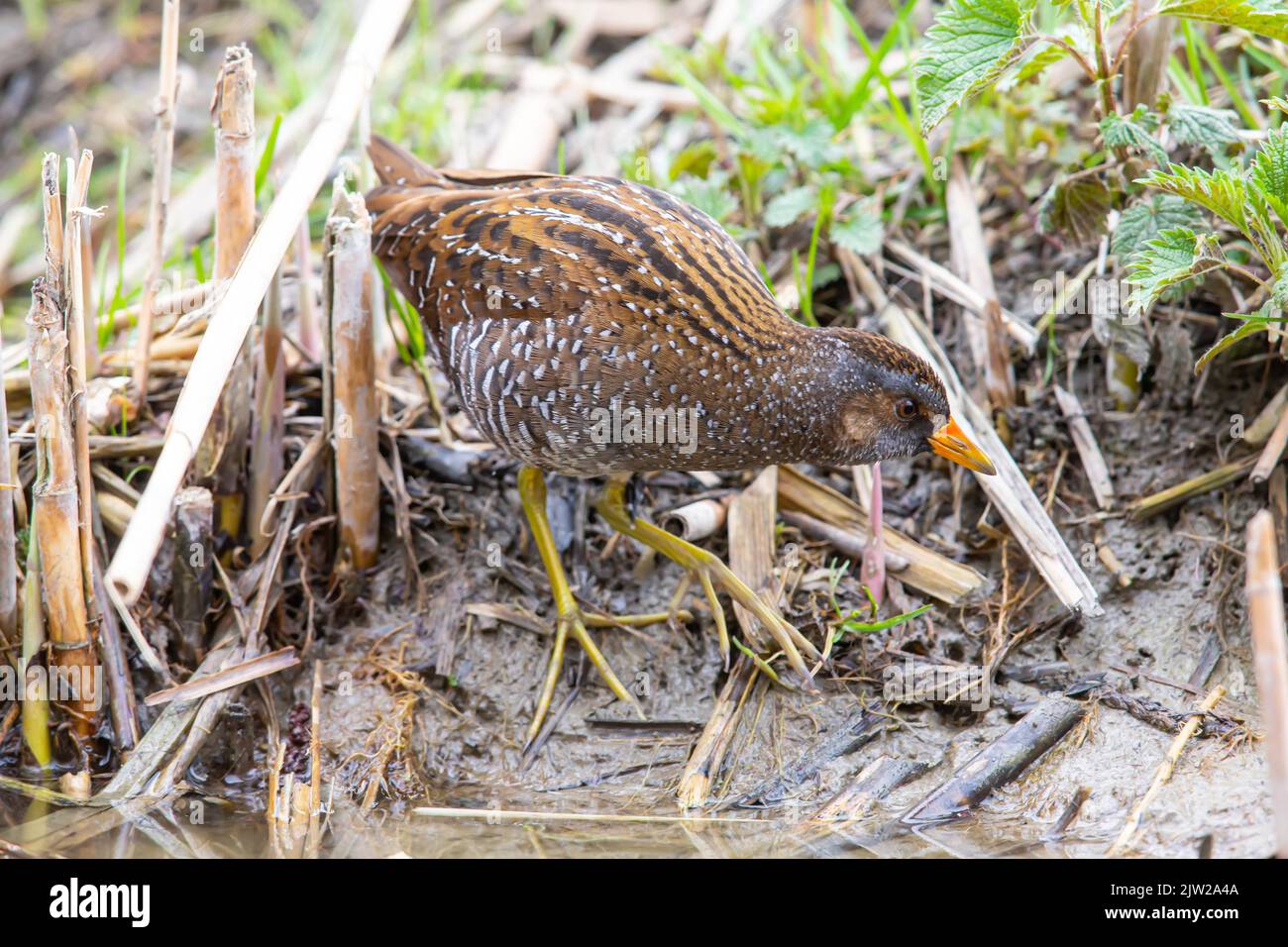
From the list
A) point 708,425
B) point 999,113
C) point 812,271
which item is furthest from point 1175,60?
point 708,425

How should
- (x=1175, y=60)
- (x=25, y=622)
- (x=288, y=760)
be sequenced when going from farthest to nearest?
1. (x=1175, y=60)
2. (x=288, y=760)
3. (x=25, y=622)

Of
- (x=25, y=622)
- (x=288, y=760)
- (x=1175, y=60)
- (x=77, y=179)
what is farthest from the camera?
(x=1175, y=60)

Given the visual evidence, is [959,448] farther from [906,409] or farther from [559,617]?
[559,617]

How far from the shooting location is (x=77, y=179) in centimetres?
328

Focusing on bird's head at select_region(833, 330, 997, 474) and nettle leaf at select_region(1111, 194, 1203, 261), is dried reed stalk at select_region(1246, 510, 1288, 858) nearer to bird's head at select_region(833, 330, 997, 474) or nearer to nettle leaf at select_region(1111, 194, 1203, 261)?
bird's head at select_region(833, 330, 997, 474)

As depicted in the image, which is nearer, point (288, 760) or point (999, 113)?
point (288, 760)

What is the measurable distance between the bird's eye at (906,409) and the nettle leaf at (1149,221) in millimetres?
729

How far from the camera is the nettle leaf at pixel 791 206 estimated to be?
458cm

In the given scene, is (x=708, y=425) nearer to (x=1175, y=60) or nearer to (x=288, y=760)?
(x=288, y=760)

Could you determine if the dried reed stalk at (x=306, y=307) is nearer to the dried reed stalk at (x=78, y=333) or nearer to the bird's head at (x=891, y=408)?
the dried reed stalk at (x=78, y=333)

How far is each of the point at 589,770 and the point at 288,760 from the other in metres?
0.88

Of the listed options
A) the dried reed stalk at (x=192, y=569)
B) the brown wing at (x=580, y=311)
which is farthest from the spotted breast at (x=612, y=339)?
the dried reed stalk at (x=192, y=569)

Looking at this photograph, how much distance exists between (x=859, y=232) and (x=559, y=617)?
5.66 ft

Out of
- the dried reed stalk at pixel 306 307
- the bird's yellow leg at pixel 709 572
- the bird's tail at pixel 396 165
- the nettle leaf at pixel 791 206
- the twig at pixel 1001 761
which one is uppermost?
the bird's tail at pixel 396 165
